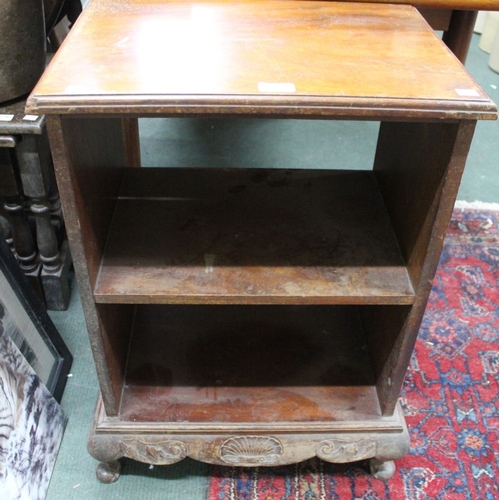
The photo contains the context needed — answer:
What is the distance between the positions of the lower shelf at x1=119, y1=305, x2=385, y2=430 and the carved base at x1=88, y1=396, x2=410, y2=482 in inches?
0.5

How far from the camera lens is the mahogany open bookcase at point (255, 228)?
2.31ft

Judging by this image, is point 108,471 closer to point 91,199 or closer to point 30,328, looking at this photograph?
point 30,328

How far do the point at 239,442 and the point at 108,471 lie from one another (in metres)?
0.26

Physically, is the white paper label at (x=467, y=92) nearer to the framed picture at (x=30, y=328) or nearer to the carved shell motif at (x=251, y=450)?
the carved shell motif at (x=251, y=450)

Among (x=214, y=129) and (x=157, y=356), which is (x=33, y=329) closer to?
(x=157, y=356)

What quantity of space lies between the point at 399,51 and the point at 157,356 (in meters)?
0.70

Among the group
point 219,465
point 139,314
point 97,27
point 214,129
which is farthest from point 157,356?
point 214,129

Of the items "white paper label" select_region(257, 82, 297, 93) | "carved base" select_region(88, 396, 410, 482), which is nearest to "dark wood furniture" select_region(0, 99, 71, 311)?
"carved base" select_region(88, 396, 410, 482)

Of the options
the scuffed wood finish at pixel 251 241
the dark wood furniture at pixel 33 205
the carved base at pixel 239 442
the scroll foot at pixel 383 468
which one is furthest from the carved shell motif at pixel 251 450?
the dark wood furniture at pixel 33 205

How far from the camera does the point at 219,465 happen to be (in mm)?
1138

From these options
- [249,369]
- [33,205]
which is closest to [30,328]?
[33,205]

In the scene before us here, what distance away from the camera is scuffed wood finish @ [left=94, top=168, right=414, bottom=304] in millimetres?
867

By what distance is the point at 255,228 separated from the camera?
98 centimetres

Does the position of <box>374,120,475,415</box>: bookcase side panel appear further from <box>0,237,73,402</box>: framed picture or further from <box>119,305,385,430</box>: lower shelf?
<box>0,237,73,402</box>: framed picture
